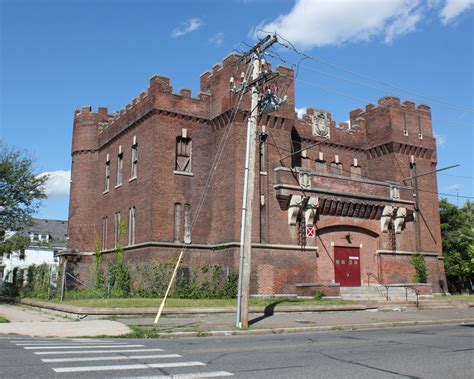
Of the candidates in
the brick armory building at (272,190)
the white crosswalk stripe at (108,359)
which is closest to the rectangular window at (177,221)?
the brick armory building at (272,190)

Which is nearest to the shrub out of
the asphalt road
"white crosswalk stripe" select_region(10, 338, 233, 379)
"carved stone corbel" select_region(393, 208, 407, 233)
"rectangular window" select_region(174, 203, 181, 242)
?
"carved stone corbel" select_region(393, 208, 407, 233)

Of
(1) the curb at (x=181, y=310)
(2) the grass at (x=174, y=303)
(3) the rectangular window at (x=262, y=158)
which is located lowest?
(1) the curb at (x=181, y=310)

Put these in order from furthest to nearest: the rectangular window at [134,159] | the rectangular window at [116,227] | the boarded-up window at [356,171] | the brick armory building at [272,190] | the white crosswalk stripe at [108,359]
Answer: the boarded-up window at [356,171], the rectangular window at [116,227], the rectangular window at [134,159], the brick armory building at [272,190], the white crosswalk stripe at [108,359]

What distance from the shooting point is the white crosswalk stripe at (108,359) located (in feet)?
29.2

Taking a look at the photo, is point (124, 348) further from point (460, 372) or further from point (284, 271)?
point (284, 271)

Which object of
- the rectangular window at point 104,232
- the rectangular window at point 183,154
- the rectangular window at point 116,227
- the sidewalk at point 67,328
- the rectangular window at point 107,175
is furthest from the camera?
the rectangular window at point 107,175

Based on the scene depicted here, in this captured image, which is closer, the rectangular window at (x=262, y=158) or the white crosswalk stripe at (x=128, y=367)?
Answer: the white crosswalk stripe at (x=128, y=367)

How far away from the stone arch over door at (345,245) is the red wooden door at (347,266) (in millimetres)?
250

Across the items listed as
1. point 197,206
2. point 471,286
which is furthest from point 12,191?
point 471,286

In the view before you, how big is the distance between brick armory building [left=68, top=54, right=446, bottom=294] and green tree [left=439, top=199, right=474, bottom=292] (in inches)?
179

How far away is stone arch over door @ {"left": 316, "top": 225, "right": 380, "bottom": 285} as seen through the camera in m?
30.8

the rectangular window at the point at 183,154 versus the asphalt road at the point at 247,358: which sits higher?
the rectangular window at the point at 183,154

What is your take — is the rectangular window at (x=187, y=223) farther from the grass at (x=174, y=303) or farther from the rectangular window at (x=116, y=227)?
the grass at (x=174, y=303)

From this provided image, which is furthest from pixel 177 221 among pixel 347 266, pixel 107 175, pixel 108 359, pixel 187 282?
pixel 108 359
